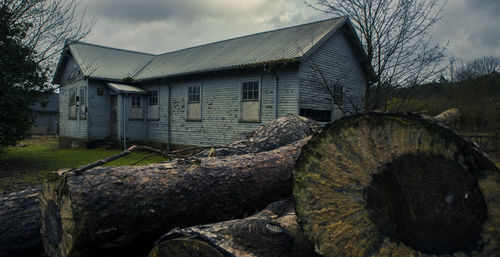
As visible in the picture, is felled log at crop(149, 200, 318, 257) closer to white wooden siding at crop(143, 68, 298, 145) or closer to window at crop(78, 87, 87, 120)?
white wooden siding at crop(143, 68, 298, 145)

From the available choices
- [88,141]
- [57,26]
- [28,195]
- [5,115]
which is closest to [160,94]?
[88,141]

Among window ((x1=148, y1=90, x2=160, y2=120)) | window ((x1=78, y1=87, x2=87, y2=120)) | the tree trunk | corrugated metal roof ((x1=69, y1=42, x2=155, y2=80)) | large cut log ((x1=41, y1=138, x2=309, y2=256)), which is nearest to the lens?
large cut log ((x1=41, y1=138, x2=309, y2=256))

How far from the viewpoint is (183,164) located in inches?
115

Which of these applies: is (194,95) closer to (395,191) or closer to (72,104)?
(72,104)

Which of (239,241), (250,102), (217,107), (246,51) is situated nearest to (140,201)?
(239,241)

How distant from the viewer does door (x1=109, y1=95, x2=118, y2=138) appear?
16.6 m

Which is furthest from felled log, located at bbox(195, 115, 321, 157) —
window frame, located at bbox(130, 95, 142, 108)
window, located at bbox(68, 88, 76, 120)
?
window, located at bbox(68, 88, 76, 120)

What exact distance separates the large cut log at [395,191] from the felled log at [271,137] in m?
2.18

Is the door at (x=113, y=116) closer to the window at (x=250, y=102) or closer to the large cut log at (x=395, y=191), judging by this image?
the window at (x=250, y=102)

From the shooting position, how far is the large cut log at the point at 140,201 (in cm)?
222

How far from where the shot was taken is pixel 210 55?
15320mm

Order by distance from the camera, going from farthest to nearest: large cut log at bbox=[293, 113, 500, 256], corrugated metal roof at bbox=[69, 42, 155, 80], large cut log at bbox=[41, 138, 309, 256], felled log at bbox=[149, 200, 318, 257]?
corrugated metal roof at bbox=[69, 42, 155, 80], large cut log at bbox=[41, 138, 309, 256], felled log at bbox=[149, 200, 318, 257], large cut log at bbox=[293, 113, 500, 256]

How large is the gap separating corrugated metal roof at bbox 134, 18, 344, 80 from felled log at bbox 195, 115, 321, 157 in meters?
5.63

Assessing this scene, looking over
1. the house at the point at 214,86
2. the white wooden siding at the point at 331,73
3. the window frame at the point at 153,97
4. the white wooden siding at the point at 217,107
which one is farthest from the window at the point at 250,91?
the window frame at the point at 153,97
